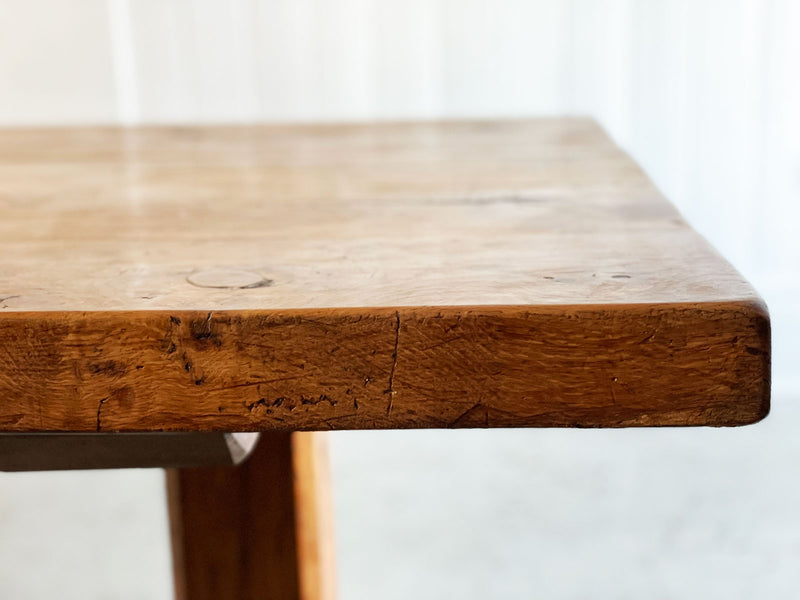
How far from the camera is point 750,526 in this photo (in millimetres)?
1513

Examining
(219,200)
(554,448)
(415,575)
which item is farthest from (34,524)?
(219,200)

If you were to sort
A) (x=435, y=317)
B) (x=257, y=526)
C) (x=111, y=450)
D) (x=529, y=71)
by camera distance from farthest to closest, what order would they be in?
(x=529, y=71) < (x=257, y=526) < (x=111, y=450) < (x=435, y=317)

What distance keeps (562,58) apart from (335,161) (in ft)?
3.94

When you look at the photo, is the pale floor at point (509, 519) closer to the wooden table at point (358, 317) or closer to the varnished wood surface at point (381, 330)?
the wooden table at point (358, 317)

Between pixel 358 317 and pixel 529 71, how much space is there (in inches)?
67.9

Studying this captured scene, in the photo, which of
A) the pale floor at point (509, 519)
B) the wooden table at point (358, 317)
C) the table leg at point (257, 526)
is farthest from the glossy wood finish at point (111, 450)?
the pale floor at point (509, 519)

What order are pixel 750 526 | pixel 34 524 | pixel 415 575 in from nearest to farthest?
pixel 415 575, pixel 750 526, pixel 34 524

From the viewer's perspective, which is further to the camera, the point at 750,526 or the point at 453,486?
the point at 453,486

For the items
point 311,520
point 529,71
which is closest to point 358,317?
point 311,520

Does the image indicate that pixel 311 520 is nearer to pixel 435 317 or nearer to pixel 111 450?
pixel 111 450

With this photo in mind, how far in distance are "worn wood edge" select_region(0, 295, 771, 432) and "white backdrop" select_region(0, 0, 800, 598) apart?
1.69 metres

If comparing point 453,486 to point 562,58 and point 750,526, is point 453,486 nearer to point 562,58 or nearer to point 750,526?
point 750,526

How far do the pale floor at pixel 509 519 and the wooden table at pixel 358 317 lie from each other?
773 mm

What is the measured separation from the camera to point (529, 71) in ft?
6.77
